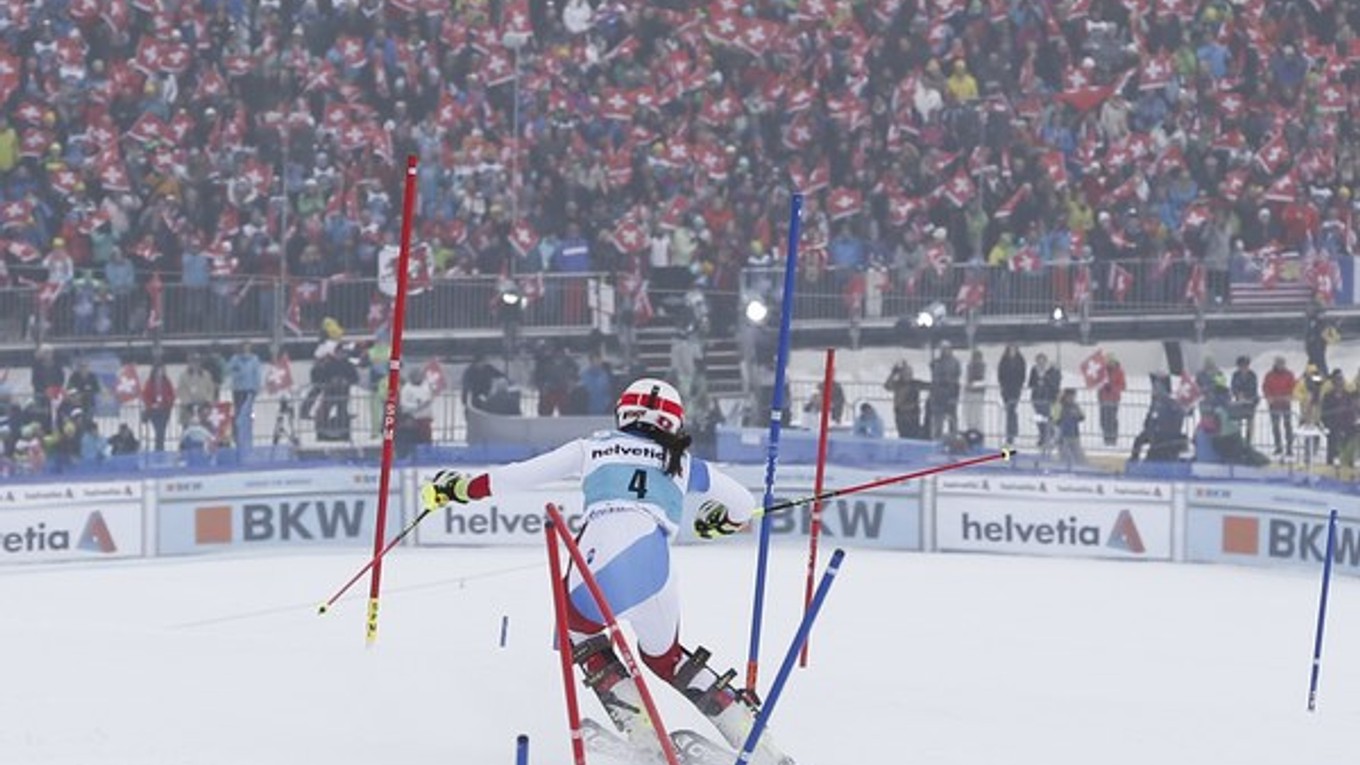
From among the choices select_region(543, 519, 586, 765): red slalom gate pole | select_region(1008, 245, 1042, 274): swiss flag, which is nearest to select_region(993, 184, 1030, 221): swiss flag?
select_region(1008, 245, 1042, 274): swiss flag

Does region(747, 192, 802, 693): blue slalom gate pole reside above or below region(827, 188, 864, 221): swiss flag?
below

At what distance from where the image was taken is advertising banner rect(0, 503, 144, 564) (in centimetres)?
2497

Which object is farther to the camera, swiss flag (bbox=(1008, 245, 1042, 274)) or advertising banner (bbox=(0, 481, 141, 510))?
swiss flag (bbox=(1008, 245, 1042, 274))

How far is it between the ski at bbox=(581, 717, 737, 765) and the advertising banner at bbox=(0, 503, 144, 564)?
12.7 meters

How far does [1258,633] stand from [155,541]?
34.9 feet

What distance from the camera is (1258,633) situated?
2258 cm

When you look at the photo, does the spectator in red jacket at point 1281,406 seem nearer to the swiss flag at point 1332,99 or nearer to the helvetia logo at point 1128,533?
the helvetia logo at point 1128,533

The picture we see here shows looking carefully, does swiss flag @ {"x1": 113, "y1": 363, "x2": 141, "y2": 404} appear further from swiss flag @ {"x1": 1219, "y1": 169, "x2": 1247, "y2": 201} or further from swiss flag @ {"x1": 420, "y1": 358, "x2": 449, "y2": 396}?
swiss flag @ {"x1": 1219, "y1": 169, "x2": 1247, "y2": 201}

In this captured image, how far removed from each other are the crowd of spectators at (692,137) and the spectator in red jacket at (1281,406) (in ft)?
14.1

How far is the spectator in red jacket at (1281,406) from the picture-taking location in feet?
85.9

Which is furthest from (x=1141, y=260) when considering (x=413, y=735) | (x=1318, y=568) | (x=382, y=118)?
(x=413, y=735)

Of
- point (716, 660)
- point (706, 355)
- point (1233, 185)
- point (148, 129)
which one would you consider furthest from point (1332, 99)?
point (716, 660)

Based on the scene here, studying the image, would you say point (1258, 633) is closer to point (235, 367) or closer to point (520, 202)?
point (235, 367)

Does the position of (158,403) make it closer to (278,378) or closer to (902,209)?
(278,378)
